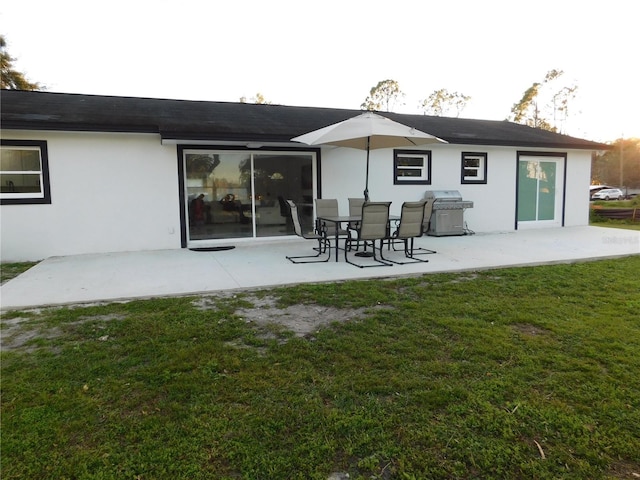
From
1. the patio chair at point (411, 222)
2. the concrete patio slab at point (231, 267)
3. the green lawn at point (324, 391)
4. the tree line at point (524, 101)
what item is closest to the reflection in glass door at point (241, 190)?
the concrete patio slab at point (231, 267)

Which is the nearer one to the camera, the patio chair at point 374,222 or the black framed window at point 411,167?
the patio chair at point 374,222

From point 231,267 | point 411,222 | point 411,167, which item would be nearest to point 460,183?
point 411,167

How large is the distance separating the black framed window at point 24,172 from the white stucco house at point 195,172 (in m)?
0.02

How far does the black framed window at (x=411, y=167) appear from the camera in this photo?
10578 millimetres

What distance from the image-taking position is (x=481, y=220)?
38.1 feet

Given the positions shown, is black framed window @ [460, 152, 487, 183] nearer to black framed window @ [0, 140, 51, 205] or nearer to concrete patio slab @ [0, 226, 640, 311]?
concrete patio slab @ [0, 226, 640, 311]

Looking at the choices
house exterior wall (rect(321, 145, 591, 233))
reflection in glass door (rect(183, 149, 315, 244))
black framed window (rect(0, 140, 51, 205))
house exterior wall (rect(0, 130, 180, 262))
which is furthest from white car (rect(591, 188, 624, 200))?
black framed window (rect(0, 140, 51, 205))

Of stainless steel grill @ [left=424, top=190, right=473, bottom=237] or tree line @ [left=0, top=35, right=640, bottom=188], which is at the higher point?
tree line @ [left=0, top=35, right=640, bottom=188]

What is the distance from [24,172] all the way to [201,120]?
351 centimetres

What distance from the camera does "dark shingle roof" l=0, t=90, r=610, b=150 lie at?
791cm

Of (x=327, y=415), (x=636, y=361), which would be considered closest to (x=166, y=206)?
(x=327, y=415)

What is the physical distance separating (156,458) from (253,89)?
38.7m

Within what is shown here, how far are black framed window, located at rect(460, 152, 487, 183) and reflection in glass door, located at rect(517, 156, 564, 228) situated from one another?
1.25 meters

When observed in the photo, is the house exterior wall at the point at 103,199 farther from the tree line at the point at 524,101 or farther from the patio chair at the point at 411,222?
the tree line at the point at 524,101
